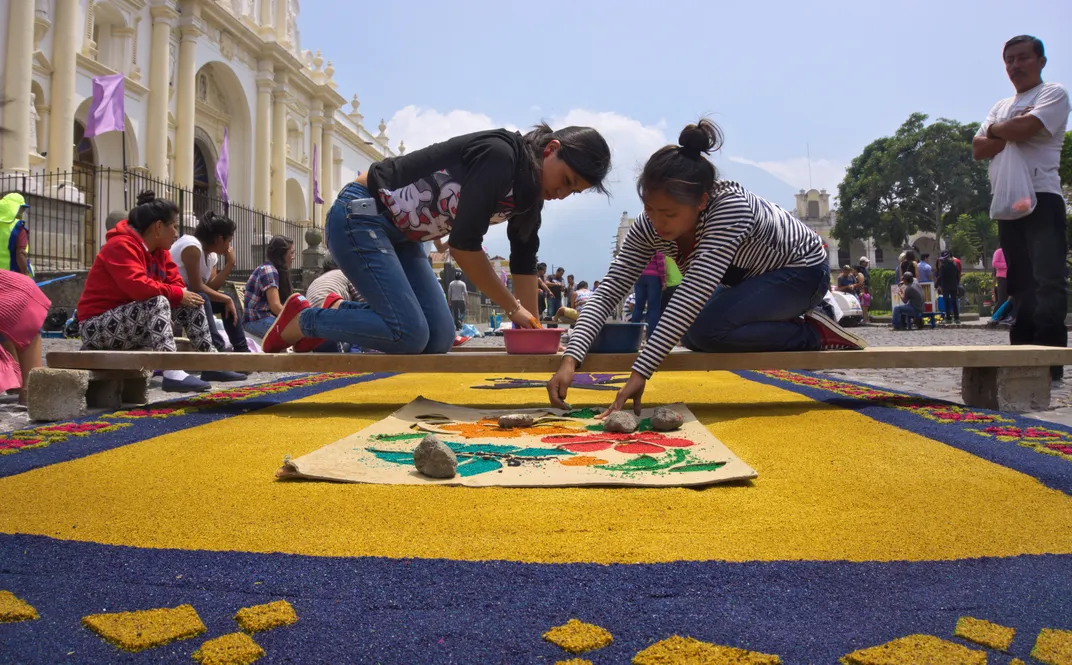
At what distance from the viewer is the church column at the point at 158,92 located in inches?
678

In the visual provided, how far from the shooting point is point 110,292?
3.71 meters

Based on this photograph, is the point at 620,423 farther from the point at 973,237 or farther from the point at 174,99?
the point at 973,237

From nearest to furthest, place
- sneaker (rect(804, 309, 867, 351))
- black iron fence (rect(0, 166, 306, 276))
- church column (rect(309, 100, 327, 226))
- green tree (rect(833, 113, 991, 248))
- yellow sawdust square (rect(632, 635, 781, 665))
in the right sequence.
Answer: yellow sawdust square (rect(632, 635, 781, 665)) < sneaker (rect(804, 309, 867, 351)) < black iron fence (rect(0, 166, 306, 276)) < church column (rect(309, 100, 327, 226)) < green tree (rect(833, 113, 991, 248))

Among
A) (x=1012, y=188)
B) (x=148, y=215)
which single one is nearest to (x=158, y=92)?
(x=148, y=215)

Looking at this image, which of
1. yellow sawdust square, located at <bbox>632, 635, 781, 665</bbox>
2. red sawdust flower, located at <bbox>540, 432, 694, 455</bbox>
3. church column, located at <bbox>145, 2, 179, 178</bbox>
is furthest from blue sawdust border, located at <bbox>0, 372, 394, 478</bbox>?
church column, located at <bbox>145, 2, 179, 178</bbox>

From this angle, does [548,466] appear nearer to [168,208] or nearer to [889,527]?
[889,527]

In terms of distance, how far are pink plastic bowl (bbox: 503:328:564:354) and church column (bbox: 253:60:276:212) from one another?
2128cm

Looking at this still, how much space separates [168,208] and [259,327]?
175 cm

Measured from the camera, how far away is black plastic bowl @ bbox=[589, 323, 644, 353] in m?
3.25

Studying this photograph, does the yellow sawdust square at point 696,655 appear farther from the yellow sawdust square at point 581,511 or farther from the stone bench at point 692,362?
the stone bench at point 692,362

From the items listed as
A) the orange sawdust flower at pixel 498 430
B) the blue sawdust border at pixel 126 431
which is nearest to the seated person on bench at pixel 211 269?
the blue sawdust border at pixel 126 431

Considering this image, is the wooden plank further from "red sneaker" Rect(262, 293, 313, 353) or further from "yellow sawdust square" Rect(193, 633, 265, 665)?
"yellow sawdust square" Rect(193, 633, 265, 665)

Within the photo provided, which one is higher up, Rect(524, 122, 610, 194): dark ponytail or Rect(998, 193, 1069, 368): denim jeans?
Rect(524, 122, 610, 194): dark ponytail

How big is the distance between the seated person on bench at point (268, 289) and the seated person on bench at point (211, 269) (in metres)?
0.16
